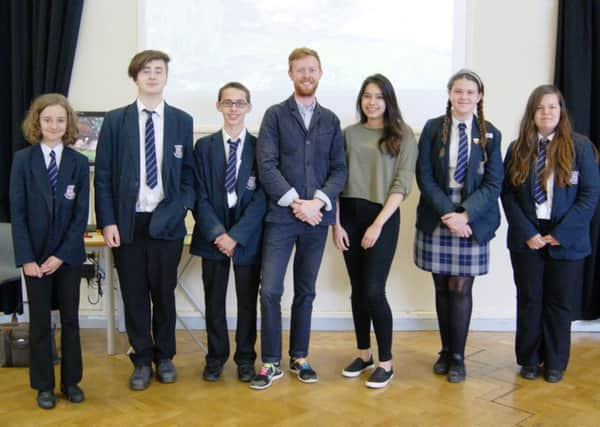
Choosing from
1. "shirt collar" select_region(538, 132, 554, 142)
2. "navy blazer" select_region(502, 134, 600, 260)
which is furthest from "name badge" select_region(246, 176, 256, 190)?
"shirt collar" select_region(538, 132, 554, 142)

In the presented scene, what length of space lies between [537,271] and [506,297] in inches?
41.2

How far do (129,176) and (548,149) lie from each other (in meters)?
1.96

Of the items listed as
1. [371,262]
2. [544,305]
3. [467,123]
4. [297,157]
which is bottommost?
[544,305]

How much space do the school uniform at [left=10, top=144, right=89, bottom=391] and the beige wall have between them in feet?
4.28

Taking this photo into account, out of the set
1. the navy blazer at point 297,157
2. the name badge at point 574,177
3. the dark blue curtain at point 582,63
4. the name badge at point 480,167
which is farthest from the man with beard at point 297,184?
the dark blue curtain at point 582,63

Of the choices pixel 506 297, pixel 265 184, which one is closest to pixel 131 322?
pixel 265 184

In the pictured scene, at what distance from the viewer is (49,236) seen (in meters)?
2.61

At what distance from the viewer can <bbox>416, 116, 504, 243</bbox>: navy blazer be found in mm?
2906

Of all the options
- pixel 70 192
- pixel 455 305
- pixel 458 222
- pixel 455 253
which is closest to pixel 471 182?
pixel 458 222

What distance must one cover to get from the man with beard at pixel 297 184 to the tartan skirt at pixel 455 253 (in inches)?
20.9

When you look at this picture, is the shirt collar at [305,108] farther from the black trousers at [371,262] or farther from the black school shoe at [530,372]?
the black school shoe at [530,372]

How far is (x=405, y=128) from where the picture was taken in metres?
2.92

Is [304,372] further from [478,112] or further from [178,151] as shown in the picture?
[478,112]

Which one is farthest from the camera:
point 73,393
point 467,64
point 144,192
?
point 467,64
